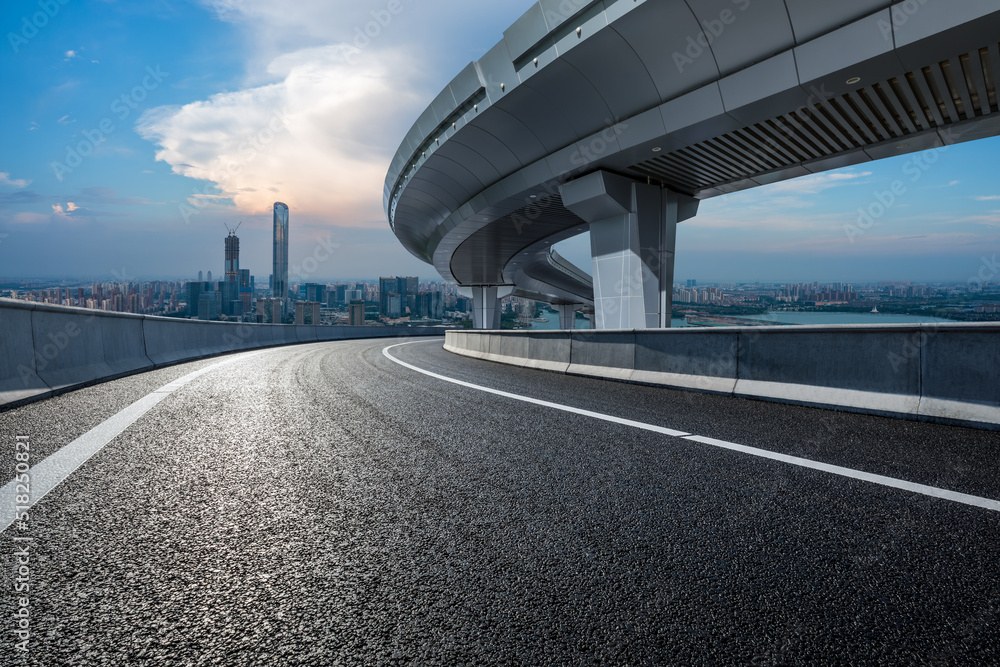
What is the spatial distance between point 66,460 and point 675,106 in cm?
1435

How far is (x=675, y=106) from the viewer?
1376cm

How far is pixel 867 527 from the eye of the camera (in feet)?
8.65

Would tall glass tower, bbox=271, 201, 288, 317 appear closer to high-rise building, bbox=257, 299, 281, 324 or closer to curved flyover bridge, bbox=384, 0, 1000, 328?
high-rise building, bbox=257, 299, 281, 324

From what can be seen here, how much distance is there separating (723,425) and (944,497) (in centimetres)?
227

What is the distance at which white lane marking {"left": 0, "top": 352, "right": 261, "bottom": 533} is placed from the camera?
2.94 meters

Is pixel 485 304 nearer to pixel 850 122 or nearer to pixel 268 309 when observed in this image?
pixel 268 309

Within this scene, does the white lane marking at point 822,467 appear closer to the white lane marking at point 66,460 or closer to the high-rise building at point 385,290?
the white lane marking at point 66,460

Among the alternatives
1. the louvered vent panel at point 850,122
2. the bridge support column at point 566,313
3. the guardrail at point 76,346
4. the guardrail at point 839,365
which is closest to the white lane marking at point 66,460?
the guardrail at point 76,346

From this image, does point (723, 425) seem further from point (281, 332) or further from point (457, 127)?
point (281, 332)

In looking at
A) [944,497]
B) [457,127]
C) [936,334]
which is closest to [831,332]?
[936,334]

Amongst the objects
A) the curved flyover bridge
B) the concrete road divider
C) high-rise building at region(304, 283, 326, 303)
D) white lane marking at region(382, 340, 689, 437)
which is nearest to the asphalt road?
white lane marking at region(382, 340, 689, 437)

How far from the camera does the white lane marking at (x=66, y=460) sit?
9.63 ft

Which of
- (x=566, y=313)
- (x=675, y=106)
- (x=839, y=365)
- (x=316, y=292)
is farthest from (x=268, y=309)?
(x=316, y=292)

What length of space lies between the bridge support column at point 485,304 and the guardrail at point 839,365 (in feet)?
172
